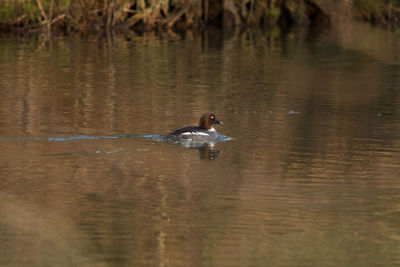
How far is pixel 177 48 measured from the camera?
40719 mm

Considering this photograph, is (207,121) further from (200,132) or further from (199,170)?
(199,170)

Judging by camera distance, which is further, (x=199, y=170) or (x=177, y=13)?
(x=177, y=13)

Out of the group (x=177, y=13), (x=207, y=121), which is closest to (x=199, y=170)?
(x=207, y=121)

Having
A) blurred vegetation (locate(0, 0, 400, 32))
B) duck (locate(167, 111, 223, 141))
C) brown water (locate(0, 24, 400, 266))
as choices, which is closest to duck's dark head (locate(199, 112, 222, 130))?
duck (locate(167, 111, 223, 141))

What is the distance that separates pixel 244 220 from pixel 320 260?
1.70 metres

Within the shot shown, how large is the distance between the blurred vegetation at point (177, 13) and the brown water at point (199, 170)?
62.2 ft

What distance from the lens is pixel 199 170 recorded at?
14.6 metres

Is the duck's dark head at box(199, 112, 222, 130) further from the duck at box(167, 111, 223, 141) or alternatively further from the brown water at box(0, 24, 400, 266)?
the brown water at box(0, 24, 400, 266)

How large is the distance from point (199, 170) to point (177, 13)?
129ft

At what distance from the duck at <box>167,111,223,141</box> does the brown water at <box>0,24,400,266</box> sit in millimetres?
277

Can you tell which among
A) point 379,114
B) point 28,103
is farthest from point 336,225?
point 28,103

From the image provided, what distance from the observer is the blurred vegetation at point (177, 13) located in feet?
162

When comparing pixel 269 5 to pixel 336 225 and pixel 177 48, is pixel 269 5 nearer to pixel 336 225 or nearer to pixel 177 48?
pixel 177 48

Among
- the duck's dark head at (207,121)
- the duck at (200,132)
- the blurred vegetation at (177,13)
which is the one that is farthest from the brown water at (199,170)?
the blurred vegetation at (177,13)
